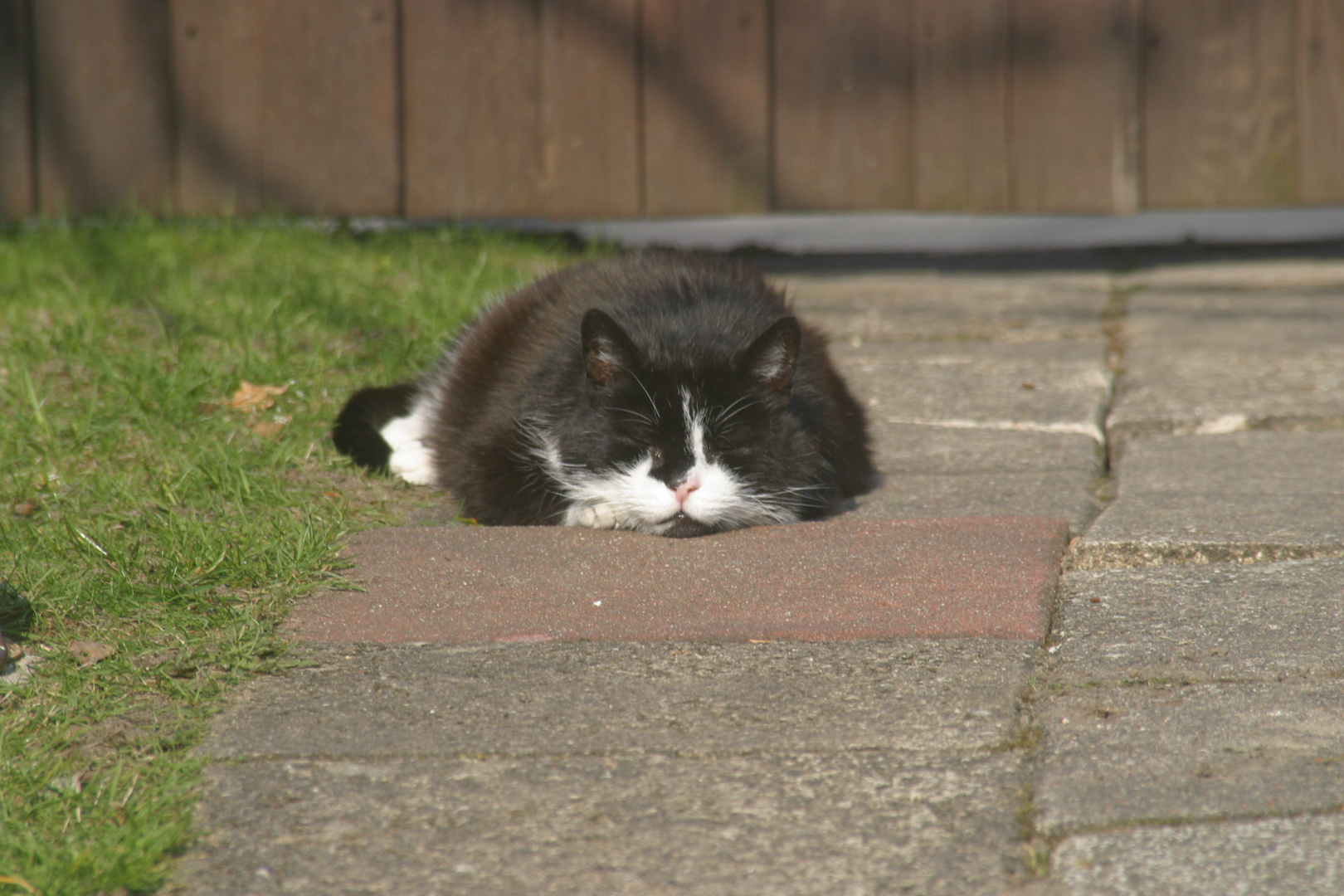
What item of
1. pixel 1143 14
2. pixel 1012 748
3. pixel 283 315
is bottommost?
pixel 1012 748

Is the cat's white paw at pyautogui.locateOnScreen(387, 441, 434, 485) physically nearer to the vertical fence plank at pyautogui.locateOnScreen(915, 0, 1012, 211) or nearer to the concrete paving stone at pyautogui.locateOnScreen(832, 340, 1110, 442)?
the concrete paving stone at pyautogui.locateOnScreen(832, 340, 1110, 442)

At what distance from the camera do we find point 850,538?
2.42m

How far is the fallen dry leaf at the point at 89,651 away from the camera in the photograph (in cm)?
193

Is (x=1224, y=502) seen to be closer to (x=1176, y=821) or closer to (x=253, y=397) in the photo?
(x=1176, y=821)

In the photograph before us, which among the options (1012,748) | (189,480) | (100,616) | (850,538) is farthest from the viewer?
(189,480)

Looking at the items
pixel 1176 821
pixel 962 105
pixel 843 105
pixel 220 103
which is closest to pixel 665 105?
pixel 843 105

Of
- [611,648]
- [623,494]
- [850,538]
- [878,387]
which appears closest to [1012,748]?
[611,648]

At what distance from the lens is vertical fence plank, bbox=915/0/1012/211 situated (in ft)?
15.5

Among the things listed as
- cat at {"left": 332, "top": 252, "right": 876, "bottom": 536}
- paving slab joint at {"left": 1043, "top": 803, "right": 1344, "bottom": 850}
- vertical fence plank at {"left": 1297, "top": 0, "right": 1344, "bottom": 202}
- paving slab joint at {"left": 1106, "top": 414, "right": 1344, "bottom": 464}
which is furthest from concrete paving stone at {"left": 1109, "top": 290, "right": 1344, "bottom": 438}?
paving slab joint at {"left": 1043, "top": 803, "right": 1344, "bottom": 850}

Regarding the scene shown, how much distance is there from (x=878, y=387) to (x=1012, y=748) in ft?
6.79

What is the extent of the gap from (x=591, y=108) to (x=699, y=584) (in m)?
3.04

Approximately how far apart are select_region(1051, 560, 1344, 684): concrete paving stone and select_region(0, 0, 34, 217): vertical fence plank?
425 cm

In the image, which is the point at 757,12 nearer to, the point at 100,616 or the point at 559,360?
the point at 559,360

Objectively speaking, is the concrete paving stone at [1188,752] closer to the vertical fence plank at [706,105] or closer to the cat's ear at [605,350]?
the cat's ear at [605,350]
